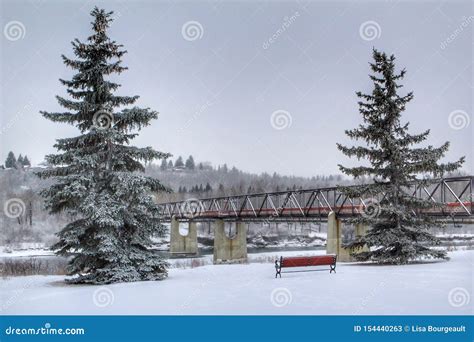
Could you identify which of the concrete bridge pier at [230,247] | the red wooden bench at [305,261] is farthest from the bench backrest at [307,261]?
the concrete bridge pier at [230,247]

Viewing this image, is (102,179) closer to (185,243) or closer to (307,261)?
(307,261)

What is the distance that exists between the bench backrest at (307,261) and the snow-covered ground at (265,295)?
1.37 feet

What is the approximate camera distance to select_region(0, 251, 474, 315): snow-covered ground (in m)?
10.9

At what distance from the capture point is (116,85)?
18.6m

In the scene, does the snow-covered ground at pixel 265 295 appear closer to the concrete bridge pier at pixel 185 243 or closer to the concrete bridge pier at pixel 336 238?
the concrete bridge pier at pixel 336 238

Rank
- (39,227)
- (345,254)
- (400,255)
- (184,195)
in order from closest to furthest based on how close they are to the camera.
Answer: (400,255)
(345,254)
(39,227)
(184,195)

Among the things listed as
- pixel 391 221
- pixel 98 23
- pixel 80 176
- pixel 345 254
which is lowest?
pixel 345 254

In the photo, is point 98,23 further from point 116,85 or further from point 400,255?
point 400,255

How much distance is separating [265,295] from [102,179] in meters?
8.51

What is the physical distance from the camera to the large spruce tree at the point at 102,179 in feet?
57.2

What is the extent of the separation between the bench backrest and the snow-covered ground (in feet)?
1.37

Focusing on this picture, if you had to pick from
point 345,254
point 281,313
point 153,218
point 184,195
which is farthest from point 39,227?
point 281,313

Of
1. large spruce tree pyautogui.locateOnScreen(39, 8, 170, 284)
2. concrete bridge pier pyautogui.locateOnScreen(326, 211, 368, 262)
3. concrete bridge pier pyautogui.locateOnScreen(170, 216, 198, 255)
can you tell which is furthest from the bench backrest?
concrete bridge pier pyautogui.locateOnScreen(170, 216, 198, 255)
